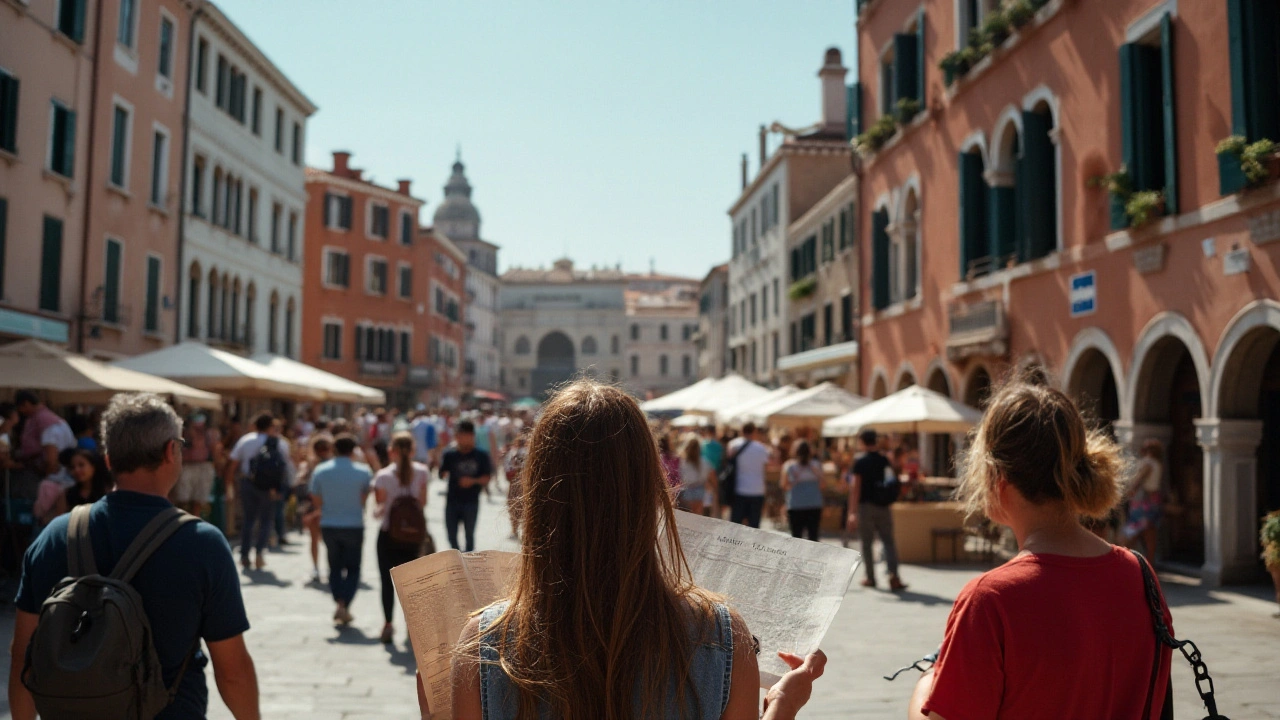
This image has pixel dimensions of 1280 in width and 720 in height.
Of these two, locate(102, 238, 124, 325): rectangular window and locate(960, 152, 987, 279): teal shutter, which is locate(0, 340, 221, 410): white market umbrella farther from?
locate(960, 152, 987, 279): teal shutter

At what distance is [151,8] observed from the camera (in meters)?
23.7

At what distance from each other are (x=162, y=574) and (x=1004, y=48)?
16225 mm

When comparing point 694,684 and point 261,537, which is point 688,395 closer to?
point 261,537

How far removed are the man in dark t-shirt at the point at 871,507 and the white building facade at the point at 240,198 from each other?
19.1 m

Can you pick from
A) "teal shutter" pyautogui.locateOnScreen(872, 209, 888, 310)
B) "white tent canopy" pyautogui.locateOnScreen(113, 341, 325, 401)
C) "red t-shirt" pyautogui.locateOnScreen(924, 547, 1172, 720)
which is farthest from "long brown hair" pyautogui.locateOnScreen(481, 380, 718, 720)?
"teal shutter" pyautogui.locateOnScreen(872, 209, 888, 310)

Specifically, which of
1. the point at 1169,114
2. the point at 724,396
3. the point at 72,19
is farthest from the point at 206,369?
the point at 1169,114

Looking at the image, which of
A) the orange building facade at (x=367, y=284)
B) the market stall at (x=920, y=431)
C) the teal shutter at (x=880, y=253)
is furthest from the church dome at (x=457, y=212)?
the market stall at (x=920, y=431)

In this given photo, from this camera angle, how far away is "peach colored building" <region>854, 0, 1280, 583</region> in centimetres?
1157

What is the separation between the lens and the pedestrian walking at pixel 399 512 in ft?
29.2

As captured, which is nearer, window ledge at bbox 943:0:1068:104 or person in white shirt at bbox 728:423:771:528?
person in white shirt at bbox 728:423:771:528

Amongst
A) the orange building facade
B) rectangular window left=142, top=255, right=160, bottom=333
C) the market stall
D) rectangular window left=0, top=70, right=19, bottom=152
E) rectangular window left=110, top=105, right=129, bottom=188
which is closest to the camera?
the market stall

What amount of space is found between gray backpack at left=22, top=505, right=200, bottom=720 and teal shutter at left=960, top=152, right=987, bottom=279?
56.7 feet

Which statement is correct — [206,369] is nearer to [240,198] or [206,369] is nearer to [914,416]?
[914,416]

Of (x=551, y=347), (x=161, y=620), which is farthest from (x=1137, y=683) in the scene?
Answer: (x=551, y=347)
